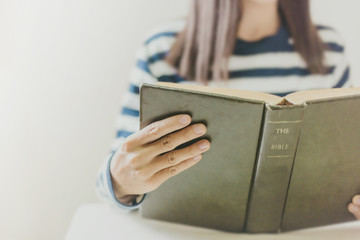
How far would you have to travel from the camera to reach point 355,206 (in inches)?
26.8

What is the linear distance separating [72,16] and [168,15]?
270mm

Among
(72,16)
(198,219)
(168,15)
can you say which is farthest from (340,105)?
(72,16)

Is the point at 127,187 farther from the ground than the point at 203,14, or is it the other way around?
the point at 203,14

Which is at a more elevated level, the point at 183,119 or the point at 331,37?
the point at 331,37

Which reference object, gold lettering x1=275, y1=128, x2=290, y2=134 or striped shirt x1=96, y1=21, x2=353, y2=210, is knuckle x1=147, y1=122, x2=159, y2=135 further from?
striped shirt x1=96, y1=21, x2=353, y2=210

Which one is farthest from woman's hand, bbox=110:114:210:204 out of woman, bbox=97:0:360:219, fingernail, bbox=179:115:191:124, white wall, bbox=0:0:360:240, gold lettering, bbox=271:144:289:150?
white wall, bbox=0:0:360:240

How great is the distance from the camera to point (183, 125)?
56cm

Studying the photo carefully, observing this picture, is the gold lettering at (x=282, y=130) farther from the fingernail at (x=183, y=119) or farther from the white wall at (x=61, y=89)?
the white wall at (x=61, y=89)

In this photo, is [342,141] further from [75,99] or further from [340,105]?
[75,99]

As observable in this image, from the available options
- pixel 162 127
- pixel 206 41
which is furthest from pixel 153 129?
pixel 206 41

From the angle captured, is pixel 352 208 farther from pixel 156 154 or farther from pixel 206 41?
pixel 206 41

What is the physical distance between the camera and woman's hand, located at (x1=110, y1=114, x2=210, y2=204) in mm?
564

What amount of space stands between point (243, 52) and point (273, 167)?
1.42 ft

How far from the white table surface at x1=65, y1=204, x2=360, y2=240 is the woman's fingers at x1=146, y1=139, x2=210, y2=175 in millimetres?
Result: 135
